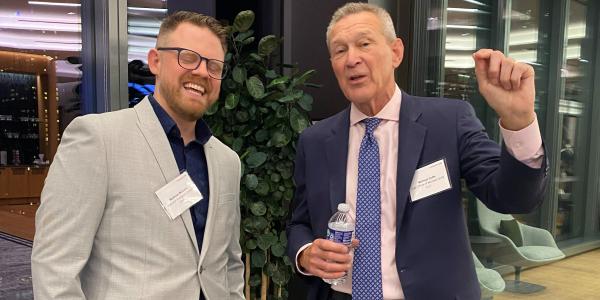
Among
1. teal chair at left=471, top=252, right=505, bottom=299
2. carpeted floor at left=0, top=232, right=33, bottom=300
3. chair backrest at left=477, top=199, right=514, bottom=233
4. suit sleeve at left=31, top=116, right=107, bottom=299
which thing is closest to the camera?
suit sleeve at left=31, top=116, right=107, bottom=299

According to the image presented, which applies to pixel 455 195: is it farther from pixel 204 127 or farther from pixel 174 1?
pixel 174 1

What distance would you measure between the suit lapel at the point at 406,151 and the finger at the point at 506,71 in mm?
379

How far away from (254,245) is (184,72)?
1719mm

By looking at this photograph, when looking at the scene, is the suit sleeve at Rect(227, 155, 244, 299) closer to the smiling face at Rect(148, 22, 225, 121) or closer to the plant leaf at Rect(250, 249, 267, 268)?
the smiling face at Rect(148, 22, 225, 121)

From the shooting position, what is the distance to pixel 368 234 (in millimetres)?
1522

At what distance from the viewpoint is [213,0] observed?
3.56 meters

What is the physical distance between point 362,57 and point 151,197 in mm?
849

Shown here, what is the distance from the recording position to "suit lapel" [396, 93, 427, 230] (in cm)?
148

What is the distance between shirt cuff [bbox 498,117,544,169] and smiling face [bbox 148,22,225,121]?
1.01 meters

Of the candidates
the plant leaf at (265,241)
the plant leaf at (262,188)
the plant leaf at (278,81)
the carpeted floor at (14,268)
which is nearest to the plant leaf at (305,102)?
the plant leaf at (278,81)

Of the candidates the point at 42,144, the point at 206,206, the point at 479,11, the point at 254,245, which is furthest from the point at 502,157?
the point at 479,11

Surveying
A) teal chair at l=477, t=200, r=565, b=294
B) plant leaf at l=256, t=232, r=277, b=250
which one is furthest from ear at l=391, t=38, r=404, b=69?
teal chair at l=477, t=200, r=565, b=294

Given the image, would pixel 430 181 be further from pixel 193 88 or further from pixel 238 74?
pixel 238 74

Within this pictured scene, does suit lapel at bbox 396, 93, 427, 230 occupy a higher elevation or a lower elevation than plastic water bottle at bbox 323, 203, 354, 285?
higher
